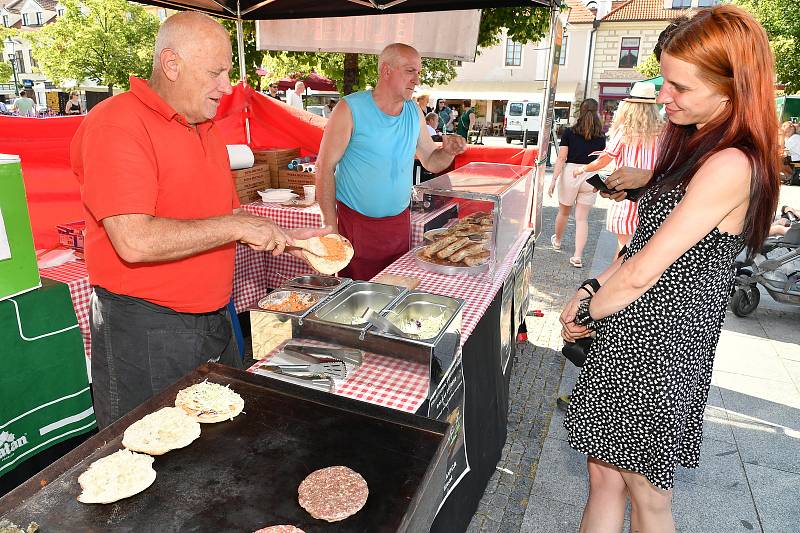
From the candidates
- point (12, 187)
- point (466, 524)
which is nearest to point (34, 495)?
point (12, 187)

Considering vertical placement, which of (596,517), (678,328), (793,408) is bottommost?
(793,408)

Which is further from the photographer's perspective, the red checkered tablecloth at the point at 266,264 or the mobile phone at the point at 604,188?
the red checkered tablecloth at the point at 266,264

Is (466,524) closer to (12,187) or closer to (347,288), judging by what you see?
(347,288)

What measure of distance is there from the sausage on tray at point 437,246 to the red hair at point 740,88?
5.15ft

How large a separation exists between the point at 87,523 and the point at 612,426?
1.66 metres

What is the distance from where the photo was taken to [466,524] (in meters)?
2.52

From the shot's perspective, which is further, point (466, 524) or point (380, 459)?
point (466, 524)

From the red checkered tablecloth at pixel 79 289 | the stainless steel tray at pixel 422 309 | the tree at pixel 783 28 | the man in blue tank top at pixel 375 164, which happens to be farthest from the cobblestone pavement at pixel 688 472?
the tree at pixel 783 28

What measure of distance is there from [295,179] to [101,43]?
83.4 ft

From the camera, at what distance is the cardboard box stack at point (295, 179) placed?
5.05 metres

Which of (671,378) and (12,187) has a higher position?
(12,187)

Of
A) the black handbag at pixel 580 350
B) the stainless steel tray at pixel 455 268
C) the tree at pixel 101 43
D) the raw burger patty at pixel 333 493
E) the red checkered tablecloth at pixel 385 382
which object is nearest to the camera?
the raw burger patty at pixel 333 493

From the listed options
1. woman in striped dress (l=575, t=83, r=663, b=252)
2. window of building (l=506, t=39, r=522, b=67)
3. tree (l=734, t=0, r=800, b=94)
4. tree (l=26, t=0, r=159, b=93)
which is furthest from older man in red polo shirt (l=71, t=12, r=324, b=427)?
window of building (l=506, t=39, r=522, b=67)

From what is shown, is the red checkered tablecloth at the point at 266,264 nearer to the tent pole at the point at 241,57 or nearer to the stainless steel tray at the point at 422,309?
the tent pole at the point at 241,57
